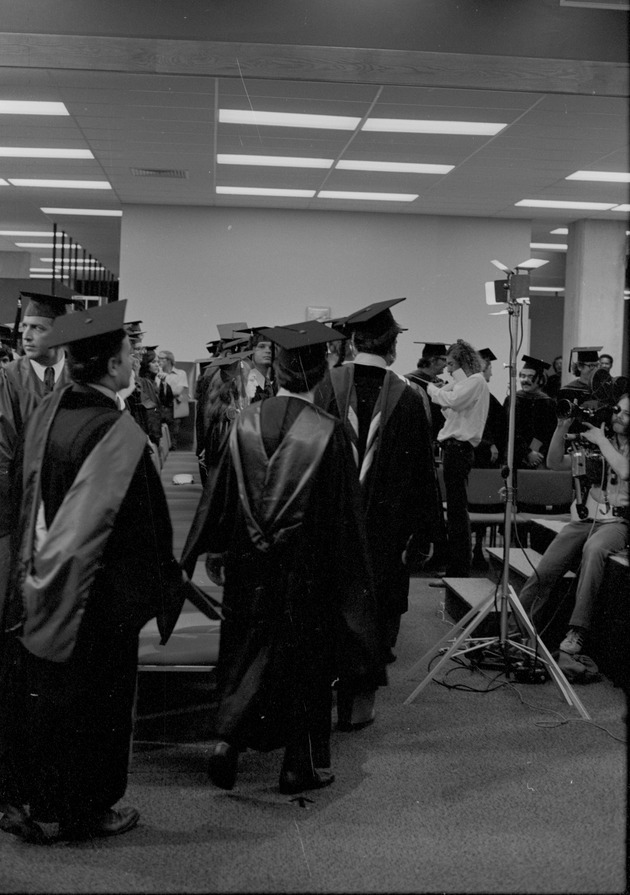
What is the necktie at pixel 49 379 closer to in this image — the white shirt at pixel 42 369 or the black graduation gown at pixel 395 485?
the white shirt at pixel 42 369

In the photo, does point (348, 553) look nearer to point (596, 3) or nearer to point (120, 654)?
point (120, 654)

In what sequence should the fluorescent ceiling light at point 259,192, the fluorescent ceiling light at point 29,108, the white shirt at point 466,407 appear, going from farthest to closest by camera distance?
the fluorescent ceiling light at point 259,192 < the fluorescent ceiling light at point 29,108 < the white shirt at point 466,407

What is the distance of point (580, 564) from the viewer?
165 inches

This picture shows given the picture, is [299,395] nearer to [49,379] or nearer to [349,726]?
[49,379]

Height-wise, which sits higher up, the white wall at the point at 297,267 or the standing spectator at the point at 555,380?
the white wall at the point at 297,267

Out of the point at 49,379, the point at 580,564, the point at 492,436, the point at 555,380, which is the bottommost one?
the point at 580,564

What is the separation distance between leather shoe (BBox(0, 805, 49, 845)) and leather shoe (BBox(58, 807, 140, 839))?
0.18 feet

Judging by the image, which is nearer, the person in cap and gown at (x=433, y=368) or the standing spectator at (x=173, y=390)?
the person in cap and gown at (x=433, y=368)

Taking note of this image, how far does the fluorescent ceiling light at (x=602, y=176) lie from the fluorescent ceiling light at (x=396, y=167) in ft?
4.10

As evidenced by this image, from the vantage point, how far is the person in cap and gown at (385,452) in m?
3.37

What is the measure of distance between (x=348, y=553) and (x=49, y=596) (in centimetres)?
88

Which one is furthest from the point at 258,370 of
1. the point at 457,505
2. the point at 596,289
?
the point at 596,289

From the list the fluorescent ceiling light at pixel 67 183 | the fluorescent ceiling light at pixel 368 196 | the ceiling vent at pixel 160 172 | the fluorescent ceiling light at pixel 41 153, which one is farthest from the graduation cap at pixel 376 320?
the fluorescent ceiling light at pixel 67 183

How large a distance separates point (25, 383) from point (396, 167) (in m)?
6.03
